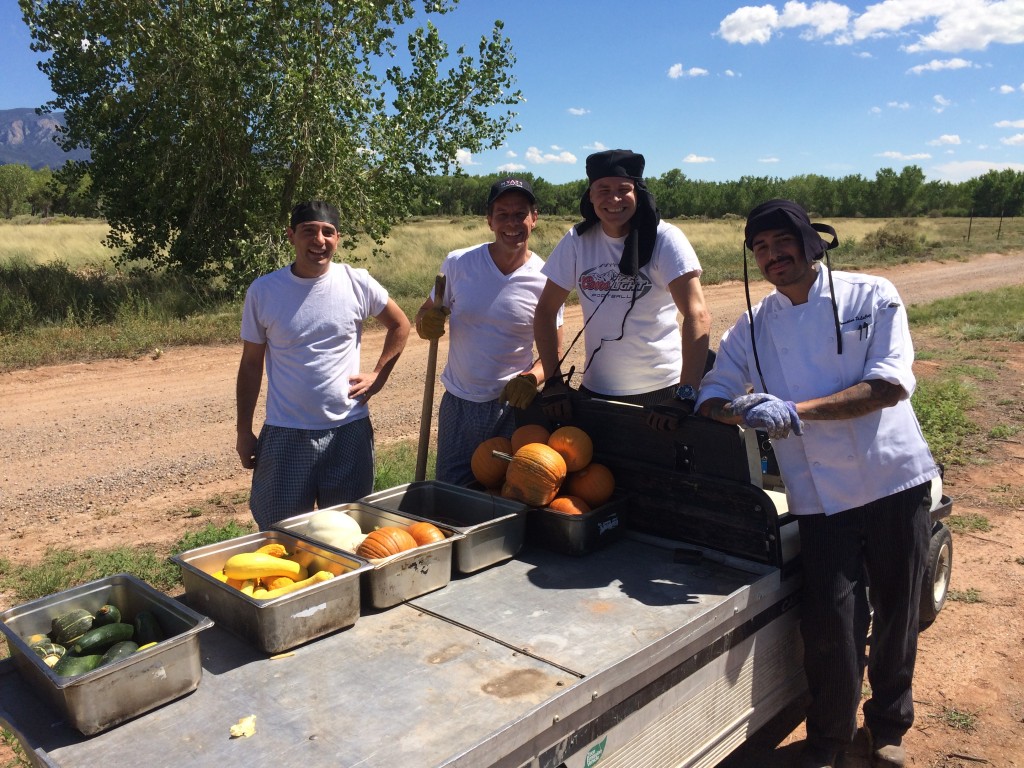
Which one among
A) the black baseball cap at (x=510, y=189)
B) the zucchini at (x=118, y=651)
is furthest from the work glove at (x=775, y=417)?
the zucchini at (x=118, y=651)

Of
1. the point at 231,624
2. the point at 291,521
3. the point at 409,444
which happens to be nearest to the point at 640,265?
the point at 291,521

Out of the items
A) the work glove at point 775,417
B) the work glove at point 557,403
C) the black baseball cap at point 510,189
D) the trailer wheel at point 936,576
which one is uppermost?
the black baseball cap at point 510,189

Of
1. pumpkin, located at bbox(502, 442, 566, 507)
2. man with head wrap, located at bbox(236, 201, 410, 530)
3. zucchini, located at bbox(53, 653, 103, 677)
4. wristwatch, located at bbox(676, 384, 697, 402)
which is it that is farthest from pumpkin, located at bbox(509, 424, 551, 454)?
zucchini, located at bbox(53, 653, 103, 677)

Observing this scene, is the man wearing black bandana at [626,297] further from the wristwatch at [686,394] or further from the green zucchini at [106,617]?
the green zucchini at [106,617]

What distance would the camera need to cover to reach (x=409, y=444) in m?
7.68

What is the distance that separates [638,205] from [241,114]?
10107mm

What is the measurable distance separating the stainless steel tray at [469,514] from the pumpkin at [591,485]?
0.96ft

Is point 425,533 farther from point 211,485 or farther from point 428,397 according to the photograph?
point 211,485

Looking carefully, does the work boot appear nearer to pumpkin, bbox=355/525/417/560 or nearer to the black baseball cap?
pumpkin, bbox=355/525/417/560

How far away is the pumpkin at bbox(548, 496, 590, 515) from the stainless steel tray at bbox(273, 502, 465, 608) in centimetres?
47

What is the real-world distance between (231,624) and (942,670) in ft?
11.5

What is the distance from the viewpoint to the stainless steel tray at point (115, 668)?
1907 millimetres

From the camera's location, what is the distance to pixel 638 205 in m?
3.49

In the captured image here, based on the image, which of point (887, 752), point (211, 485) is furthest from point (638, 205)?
point (211, 485)
